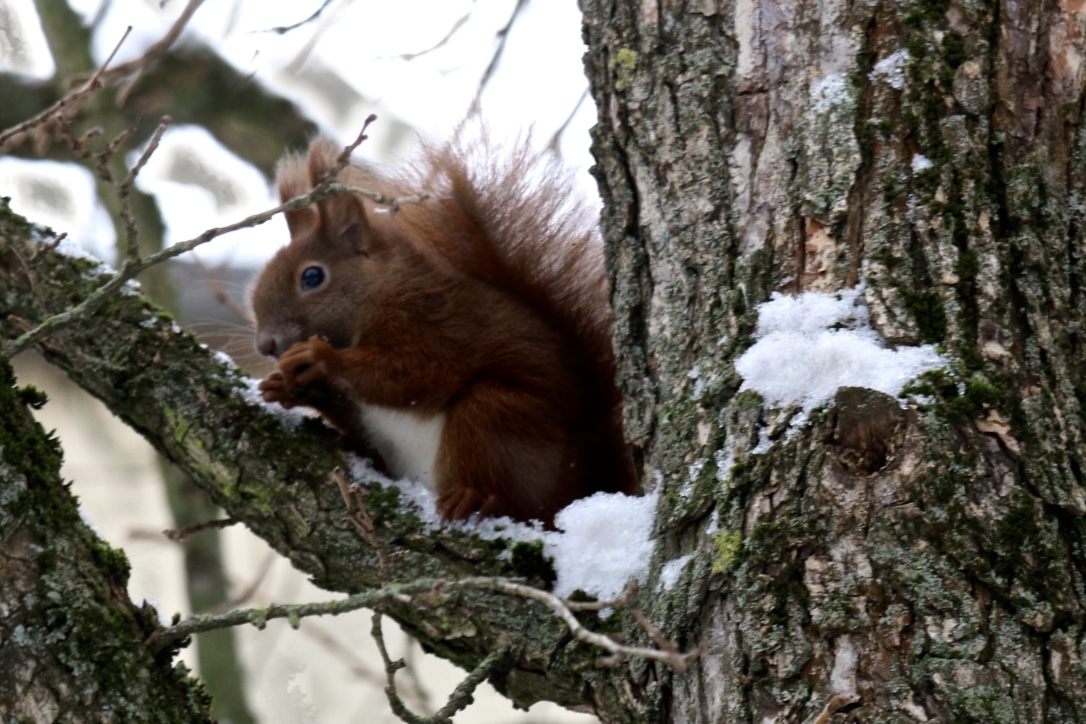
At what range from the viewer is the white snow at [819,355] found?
4.34 ft

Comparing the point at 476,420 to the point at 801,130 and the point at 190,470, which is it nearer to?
the point at 190,470

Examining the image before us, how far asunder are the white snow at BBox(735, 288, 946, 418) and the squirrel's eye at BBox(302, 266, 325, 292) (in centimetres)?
157

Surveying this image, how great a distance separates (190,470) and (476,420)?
629 millimetres

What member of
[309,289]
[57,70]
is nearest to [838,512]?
[309,289]

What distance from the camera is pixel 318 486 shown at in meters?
1.88

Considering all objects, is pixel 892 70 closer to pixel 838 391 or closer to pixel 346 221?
pixel 838 391

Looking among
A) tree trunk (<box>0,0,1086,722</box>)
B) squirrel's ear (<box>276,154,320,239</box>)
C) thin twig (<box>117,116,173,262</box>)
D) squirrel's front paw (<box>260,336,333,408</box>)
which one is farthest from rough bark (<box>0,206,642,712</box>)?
squirrel's ear (<box>276,154,320,239</box>)

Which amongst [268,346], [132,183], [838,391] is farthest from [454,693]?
[268,346]

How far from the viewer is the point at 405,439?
247 cm

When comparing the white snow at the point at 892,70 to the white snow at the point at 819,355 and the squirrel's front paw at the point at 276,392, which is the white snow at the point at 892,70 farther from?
the squirrel's front paw at the point at 276,392

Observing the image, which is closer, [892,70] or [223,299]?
[892,70]

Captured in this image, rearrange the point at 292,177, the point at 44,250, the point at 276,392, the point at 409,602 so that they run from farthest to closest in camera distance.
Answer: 1. the point at 292,177
2. the point at 276,392
3. the point at 44,250
4. the point at 409,602

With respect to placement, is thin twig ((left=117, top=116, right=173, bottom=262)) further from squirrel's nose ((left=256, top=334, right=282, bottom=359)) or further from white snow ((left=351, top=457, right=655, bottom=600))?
squirrel's nose ((left=256, top=334, right=282, bottom=359))

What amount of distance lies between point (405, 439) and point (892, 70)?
53.8 inches
